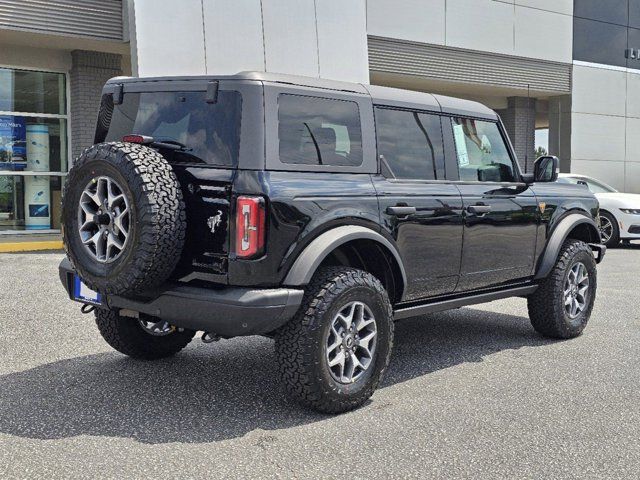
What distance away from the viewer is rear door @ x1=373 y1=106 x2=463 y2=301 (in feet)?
15.1

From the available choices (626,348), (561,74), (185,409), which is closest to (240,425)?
(185,409)

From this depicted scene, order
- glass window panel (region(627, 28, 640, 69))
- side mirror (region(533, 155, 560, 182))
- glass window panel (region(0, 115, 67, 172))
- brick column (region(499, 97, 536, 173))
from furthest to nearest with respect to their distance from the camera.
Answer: glass window panel (region(627, 28, 640, 69)), brick column (region(499, 97, 536, 173)), glass window panel (region(0, 115, 67, 172)), side mirror (region(533, 155, 560, 182))

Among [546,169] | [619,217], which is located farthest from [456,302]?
[619,217]

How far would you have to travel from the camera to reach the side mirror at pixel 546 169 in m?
5.64

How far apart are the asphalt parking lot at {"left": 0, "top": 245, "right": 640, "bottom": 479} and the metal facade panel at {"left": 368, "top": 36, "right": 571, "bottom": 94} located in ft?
35.5

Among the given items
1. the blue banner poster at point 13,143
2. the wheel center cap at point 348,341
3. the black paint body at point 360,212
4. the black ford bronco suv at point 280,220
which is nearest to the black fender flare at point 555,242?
the black paint body at point 360,212

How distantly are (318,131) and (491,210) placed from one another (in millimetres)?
1615

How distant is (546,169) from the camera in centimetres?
565

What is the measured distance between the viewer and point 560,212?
6.02 metres

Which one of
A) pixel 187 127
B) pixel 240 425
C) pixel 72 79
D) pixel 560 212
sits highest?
pixel 72 79

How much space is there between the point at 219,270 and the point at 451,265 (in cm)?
179

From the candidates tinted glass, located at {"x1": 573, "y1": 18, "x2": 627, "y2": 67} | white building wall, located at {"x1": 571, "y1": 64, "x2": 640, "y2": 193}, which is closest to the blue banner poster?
white building wall, located at {"x1": 571, "y1": 64, "x2": 640, "y2": 193}

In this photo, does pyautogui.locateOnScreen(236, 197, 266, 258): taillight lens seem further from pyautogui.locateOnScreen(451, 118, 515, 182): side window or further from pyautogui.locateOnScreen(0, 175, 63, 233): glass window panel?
pyautogui.locateOnScreen(0, 175, 63, 233): glass window panel

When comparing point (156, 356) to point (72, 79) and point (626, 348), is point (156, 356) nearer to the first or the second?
point (626, 348)
